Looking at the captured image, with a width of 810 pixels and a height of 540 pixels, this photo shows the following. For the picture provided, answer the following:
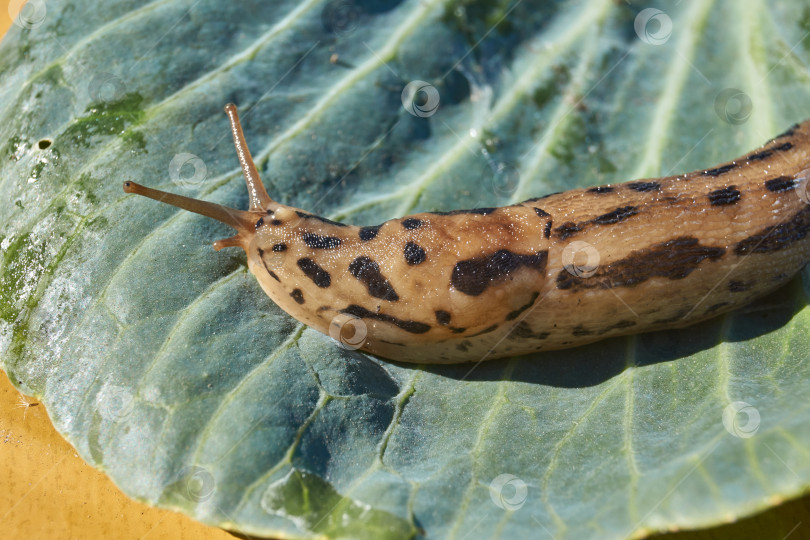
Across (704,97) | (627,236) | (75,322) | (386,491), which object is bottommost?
(386,491)

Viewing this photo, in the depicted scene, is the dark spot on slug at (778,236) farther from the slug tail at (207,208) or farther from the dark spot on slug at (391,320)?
the slug tail at (207,208)

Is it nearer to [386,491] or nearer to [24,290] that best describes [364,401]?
[386,491]

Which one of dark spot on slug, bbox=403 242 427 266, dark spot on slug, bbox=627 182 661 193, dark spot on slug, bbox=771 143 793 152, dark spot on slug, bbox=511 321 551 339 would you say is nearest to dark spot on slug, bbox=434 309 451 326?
dark spot on slug, bbox=403 242 427 266

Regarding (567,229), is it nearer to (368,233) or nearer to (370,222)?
(368,233)

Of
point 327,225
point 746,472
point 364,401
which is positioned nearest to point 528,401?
point 364,401

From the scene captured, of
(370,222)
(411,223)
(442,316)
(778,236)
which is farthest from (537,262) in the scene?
(778,236)

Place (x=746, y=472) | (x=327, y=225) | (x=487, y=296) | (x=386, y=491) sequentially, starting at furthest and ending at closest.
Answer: (x=327, y=225) < (x=487, y=296) < (x=386, y=491) < (x=746, y=472)
